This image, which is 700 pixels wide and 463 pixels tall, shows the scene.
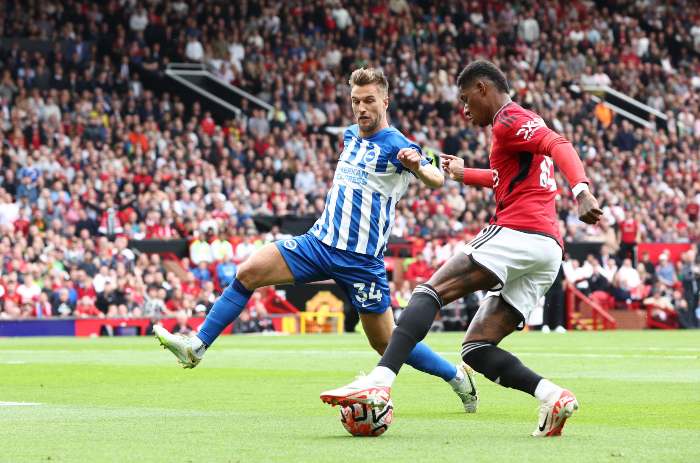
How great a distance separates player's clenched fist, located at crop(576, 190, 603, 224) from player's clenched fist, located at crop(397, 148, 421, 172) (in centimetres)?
142

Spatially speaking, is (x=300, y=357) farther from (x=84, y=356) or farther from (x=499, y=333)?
(x=499, y=333)

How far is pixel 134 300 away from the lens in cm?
2642

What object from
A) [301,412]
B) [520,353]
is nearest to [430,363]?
[301,412]

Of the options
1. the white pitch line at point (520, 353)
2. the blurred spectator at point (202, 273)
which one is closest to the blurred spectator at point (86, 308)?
the blurred spectator at point (202, 273)

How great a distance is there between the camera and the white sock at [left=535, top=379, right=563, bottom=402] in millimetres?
7504

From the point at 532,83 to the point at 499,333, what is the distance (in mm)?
33067

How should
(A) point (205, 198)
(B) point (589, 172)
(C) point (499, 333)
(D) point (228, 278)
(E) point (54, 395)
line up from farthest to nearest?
(B) point (589, 172) < (A) point (205, 198) < (D) point (228, 278) < (E) point (54, 395) < (C) point (499, 333)

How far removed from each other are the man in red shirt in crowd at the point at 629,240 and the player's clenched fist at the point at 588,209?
26.1 metres

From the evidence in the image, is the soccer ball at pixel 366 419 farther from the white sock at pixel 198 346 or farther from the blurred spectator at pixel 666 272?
the blurred spectator at pixel 666 272

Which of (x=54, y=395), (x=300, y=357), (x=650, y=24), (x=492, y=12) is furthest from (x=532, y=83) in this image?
(x=54, y=395)

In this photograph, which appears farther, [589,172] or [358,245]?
[589,172]

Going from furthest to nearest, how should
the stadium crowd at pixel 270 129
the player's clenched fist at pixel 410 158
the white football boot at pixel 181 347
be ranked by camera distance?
the stadium crowd at pixel 270 129 < the white football boot at pixel 181 347 < the player's clenched fist at pixel 410 158

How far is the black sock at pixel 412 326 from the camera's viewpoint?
755 cm

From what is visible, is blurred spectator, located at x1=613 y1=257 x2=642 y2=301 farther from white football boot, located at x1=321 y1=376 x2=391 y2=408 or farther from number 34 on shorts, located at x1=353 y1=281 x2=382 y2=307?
white football boot, located at x1=321 y1=376 x2=391 y2=408
